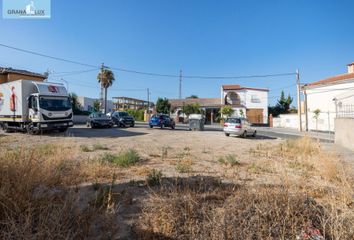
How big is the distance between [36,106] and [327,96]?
35648 millimetres

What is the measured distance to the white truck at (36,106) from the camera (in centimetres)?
1566

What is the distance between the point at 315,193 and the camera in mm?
4754

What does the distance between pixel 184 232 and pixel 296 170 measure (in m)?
5.44

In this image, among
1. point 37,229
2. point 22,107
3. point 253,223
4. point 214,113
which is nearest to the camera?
point 37,229

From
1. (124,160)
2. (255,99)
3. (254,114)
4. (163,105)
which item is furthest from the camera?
(163,105)

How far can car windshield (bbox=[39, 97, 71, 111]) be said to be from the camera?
15.7 metres

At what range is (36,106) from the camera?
15578mm

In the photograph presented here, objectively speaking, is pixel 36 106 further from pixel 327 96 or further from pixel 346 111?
pixel 327 96

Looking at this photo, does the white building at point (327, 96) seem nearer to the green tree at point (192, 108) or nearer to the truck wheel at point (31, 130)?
the green tree at point (192, 108)

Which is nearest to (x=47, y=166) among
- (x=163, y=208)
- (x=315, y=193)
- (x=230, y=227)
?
(x=163, y=208)

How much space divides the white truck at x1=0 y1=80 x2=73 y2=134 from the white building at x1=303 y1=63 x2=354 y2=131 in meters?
27.7

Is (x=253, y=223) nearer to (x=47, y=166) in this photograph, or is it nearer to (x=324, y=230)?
(x=324, y=230)

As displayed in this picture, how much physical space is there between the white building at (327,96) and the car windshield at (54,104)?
27.4 meters

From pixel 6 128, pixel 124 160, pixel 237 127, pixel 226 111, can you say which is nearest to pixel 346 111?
pixel 237 127
